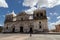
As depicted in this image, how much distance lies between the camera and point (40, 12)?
154 ft

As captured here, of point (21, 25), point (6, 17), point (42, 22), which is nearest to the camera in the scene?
point (42, 22)

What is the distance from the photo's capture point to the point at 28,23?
155ft

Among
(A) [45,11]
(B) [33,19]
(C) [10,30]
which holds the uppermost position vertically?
(A) [45,11]

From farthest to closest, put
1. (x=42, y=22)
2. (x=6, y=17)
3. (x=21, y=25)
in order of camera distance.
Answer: (x=6, y=17)
(x=21, y=25)
(x=42, y=22)

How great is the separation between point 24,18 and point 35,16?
203 inches

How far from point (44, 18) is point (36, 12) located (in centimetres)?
386

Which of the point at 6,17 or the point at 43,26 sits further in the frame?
the point at 6,17

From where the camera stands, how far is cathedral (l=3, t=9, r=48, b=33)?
45469mm

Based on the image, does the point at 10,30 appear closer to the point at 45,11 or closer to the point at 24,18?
the point at 24,18

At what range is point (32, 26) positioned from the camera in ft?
153

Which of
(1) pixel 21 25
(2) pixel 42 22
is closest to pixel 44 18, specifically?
(2) pixel 42 22

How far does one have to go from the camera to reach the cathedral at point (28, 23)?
45469 mm

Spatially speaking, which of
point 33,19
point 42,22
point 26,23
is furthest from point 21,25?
point 42,22

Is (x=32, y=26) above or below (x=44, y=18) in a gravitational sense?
below
